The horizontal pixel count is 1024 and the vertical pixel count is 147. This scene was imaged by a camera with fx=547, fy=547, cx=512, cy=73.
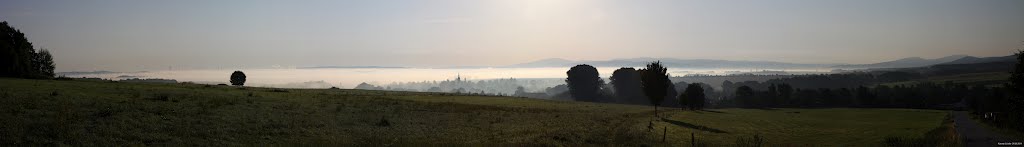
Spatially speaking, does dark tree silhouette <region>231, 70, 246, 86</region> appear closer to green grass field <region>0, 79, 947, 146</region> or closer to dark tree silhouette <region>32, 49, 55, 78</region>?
dark tree silhouette <region>32, 49, 55, 78</region>

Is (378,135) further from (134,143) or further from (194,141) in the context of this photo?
(134,143)

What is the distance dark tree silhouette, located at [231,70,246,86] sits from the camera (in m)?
112

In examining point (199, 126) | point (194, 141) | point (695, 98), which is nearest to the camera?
point (194, 141)

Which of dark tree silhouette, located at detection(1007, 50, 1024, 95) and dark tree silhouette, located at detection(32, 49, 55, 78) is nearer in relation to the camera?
dark tree silhouette, located at detection(1007, 50, 1024, 95)

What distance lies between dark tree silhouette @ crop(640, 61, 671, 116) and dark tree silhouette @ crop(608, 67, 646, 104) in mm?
89429

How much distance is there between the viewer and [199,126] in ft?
79.7

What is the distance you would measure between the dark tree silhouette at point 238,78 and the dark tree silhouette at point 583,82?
8578cm

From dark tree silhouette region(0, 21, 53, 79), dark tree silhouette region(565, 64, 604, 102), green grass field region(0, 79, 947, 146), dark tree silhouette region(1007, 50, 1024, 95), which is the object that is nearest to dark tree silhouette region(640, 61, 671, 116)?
green grass field region(0, 79, 947, 146)

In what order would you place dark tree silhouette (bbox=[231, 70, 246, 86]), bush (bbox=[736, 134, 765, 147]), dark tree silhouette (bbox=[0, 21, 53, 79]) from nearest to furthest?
bush (bbox=[736, 134, 765, 147]) → dark tree silhouette (bbox=[0, 21, 53, 79]) → dark tree silhouette (bbox=[231, 70, 246, 86])

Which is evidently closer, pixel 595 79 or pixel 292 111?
pixel 292 111

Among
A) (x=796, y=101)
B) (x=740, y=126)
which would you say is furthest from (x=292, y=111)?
(x=796, y=101)

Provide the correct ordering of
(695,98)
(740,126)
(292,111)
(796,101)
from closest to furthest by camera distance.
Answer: (292,111) < (740,126) < (695,98) < (796,101)

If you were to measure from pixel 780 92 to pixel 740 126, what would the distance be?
10425 cm

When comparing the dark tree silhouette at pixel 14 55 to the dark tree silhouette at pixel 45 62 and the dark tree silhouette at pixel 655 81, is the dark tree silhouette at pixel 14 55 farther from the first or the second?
the dark tree silhouette at pixel 655 81
